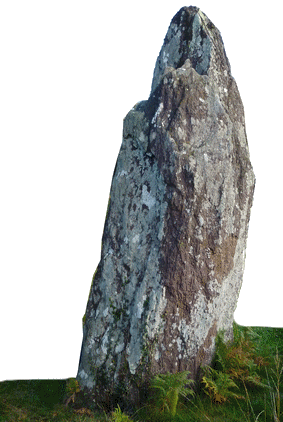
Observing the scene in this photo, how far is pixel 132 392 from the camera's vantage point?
6.25 m

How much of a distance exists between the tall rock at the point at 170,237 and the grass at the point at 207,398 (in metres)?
0.29

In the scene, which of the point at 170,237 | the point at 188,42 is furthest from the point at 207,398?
the point at 188,42

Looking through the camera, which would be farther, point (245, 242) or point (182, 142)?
point (245, 242)

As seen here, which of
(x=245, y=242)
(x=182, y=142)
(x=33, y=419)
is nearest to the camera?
(x=33, y=419)

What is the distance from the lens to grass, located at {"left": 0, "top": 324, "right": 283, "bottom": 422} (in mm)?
5930

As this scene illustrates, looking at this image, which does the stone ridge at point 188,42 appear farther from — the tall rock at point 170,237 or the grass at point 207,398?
the grass at point 207,398

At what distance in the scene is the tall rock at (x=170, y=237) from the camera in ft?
20.9

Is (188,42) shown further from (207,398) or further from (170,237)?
(207,398)

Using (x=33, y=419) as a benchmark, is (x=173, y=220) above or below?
above

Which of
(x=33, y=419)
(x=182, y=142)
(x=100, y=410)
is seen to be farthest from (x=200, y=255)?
(x=33, y=419)

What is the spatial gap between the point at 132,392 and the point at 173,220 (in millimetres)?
2303

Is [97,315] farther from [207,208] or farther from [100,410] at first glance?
[207,208]

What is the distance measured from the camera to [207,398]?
638cm

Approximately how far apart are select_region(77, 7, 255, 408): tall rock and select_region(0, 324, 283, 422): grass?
0.94 feet
